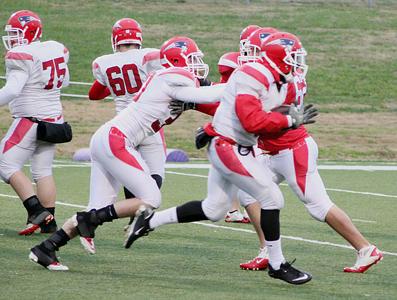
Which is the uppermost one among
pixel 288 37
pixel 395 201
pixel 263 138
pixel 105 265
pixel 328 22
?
pixel 288 37

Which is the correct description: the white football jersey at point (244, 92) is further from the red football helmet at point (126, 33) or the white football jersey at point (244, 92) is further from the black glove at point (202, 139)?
the red football helmet at point (126, 33)

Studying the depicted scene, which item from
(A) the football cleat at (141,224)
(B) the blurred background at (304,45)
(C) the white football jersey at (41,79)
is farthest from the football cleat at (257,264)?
(B) the blurred background at (304,45)

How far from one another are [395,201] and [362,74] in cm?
1375

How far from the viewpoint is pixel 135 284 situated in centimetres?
794

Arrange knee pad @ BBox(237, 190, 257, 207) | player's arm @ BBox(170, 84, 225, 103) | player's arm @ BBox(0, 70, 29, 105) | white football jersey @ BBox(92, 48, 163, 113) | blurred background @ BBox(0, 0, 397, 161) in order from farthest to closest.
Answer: blurred background @ BBox(0, 0, 397, 161)
white football jersey @ BBox(92, 48, 163, 113)
player's arm @ BBox(0, 70, 29, 105)
knee pad @ BBox(237, 190, 257, 207)
player's arm @ BBox(170, 84, 225, 103)

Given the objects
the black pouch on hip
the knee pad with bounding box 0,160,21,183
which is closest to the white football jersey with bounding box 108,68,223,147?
the black pouch on hip

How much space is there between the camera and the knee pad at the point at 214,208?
27.1 feet

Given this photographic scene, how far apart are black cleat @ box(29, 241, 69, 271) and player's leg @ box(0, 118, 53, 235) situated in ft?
5.28

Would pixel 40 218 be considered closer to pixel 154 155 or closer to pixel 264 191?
pixel 154 155

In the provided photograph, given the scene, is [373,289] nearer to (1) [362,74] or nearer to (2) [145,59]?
(2) [145,59]

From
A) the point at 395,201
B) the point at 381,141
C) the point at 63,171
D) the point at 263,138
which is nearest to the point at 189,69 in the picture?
the point at 263,138

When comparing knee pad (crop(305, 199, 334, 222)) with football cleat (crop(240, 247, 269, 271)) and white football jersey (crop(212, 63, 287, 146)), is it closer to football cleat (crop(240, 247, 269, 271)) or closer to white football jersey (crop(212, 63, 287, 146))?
football cleat (crop(240, 247, 269, 271))

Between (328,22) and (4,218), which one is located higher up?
(4,218)

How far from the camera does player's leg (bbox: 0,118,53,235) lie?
1005 centimetres
